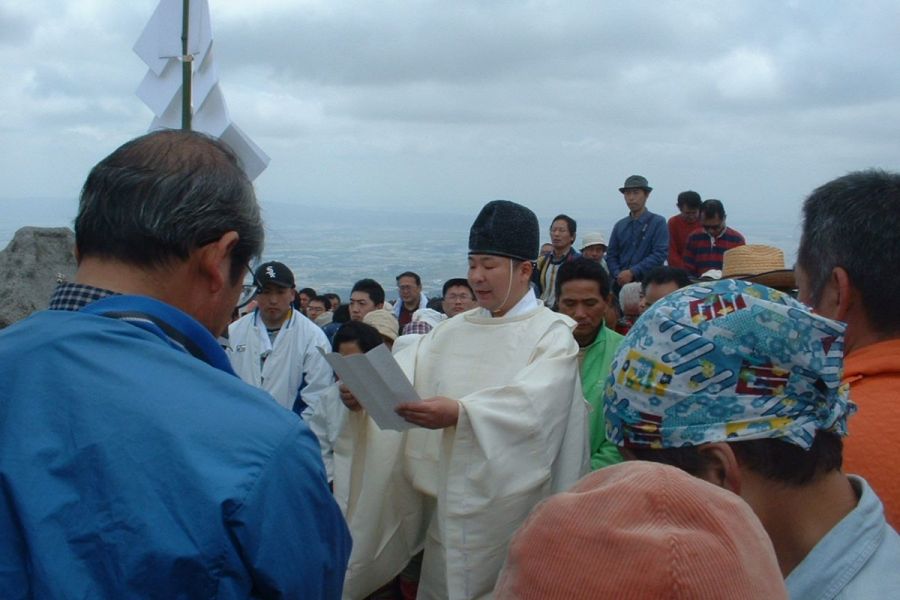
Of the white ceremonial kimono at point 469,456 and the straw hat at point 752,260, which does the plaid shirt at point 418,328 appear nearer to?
the white ceremonial kimono at point 469,456

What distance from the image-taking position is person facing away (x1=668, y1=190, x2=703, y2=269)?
33.0 ft

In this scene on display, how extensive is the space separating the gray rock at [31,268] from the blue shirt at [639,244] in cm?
543

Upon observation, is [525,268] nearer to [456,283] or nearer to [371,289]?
[456,283]

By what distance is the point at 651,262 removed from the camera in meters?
8.95

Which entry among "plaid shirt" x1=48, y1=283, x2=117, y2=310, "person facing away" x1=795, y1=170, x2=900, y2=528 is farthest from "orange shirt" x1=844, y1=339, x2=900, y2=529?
"plaid shirt" x1=48, y1=283, x2=117, y2=310

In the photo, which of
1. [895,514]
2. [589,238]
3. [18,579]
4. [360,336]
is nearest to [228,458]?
[18,579]

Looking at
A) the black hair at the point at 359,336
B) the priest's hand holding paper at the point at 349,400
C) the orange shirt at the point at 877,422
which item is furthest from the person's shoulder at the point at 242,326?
the orange shirt at the point at 877,422

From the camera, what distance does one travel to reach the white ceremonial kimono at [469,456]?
132 inches

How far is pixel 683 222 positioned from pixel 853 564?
910 centimetres

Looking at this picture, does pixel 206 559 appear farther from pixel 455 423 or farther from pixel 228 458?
pixel 455 423

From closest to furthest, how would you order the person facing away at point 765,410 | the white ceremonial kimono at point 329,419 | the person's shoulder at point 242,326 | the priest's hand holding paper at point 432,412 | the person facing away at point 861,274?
the person facing away at point 765,410 → the person facing away at point 861,274 → the priest's hand holding paper at point 432,412 → the white ceremonial kimono at point 329,419 → the person's shoulder at point 242,326

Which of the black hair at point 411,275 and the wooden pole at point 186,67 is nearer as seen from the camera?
the wooden pole at point 186,67

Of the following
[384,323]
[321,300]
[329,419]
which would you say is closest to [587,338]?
[329,419]

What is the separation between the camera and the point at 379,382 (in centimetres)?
314
